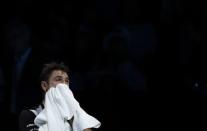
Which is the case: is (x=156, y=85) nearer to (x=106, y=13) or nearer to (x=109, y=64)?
(x=109, y=64)

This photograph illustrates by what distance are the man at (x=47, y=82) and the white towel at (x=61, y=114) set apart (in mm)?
125

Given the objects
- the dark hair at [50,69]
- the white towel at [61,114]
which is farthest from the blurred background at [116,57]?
the white towel at [61,114]

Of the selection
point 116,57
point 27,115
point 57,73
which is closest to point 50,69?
point 57,73

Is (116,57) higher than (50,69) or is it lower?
higher

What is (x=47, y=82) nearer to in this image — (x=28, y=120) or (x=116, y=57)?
(x=28, y=120)

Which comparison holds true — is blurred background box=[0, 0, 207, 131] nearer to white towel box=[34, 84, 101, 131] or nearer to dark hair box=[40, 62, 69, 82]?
dark hair box=[40, 62, 69, 82]

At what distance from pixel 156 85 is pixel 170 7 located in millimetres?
1029

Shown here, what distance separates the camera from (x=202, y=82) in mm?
7617

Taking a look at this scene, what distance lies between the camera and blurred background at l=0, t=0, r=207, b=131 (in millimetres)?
7566

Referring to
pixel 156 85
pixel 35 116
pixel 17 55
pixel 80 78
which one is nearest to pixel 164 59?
pixel 156 85

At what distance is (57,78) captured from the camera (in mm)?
6102

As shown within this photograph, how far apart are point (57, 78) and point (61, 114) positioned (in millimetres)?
337

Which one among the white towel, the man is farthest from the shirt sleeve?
the white towel

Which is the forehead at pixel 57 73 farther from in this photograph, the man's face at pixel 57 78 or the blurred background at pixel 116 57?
the blurred background at pixel 116 57
